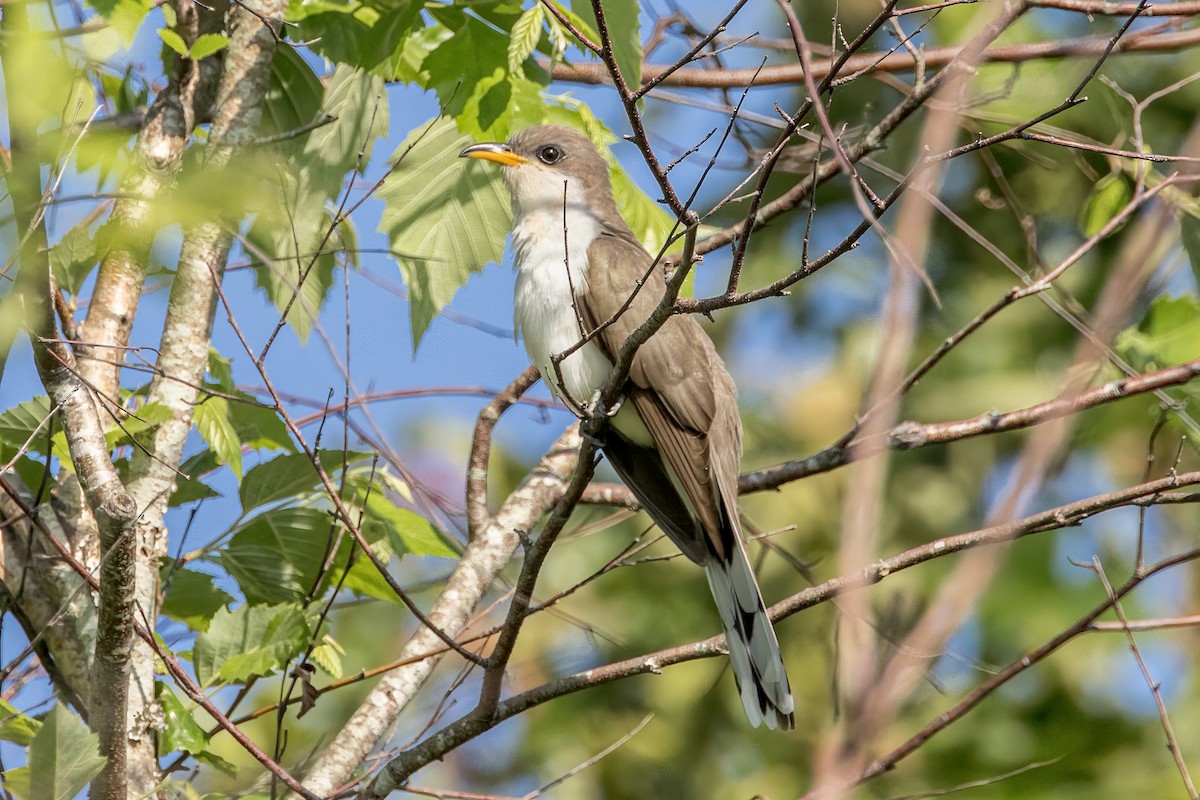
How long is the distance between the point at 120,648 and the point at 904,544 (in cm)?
487

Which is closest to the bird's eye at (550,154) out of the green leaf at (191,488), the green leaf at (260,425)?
A: the green leaf at (260,425)

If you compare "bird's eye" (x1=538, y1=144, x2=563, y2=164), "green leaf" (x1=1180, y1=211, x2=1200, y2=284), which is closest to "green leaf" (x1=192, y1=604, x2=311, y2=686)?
"bird's eye" (x1=538, y1=144, x2=563, y2=164)

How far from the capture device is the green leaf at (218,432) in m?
3.58

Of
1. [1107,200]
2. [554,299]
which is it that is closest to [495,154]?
[554,299]

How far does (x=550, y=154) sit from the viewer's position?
4.81 metres

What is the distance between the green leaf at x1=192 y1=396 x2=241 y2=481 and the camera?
358cm

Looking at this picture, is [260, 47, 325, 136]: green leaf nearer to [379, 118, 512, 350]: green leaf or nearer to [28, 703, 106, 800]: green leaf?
[379, 118, 512, 350]: green leaf

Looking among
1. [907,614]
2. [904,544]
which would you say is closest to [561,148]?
[904,544]

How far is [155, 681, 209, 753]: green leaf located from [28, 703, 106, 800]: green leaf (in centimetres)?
67

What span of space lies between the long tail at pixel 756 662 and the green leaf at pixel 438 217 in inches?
53.1

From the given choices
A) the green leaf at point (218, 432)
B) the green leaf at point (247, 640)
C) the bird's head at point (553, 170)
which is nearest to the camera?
the green leaf at point (247, 640)

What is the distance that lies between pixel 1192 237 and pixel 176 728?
3415 millimetres

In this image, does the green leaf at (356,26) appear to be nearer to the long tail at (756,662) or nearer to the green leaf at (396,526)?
the green leaf at (396,526)

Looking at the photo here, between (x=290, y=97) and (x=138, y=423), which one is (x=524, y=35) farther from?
(x=138, y=423)
